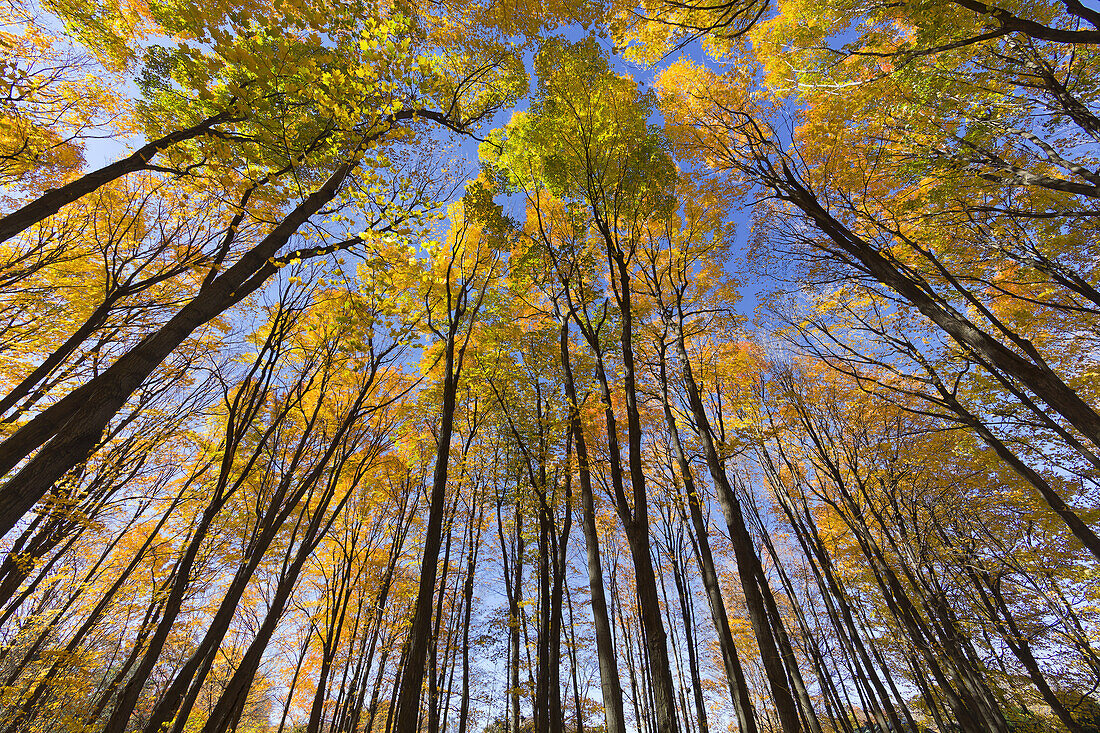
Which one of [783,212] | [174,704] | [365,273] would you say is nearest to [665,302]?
[783,212]

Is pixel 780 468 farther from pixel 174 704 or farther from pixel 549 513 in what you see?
pixel 174 704

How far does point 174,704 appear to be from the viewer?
3428 millimetres

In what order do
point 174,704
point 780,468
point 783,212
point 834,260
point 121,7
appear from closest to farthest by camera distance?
point 174,704 → point 121,7 → point 834,260 → point 783,212 → point 780,468

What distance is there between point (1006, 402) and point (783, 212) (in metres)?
6.58

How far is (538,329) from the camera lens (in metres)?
8.88

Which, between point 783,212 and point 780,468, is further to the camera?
point 780,468

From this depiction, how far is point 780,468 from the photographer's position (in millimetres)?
11977

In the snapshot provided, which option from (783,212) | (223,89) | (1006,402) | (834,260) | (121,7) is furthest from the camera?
(1006,402)

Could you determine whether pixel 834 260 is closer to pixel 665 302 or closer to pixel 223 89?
pixel 665 302

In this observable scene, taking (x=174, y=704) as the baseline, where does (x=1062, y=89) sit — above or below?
above

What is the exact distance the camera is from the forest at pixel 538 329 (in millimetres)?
4383

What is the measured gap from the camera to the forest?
14.4 ft

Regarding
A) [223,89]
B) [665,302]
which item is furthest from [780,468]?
[223,89]

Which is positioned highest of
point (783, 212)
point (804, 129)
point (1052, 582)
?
point (804, 129)
